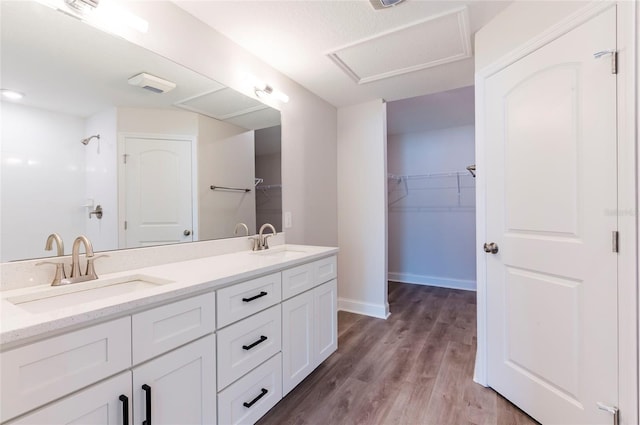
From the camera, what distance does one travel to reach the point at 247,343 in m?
1.38

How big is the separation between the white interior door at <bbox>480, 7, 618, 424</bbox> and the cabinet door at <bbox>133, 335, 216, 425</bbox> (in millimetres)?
1597

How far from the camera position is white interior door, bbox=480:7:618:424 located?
122 centimetres

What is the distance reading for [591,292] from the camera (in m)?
1.27

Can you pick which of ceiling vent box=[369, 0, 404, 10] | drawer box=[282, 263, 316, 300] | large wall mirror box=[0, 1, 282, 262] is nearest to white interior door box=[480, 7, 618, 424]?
ceiling vent box=[369, 0, 404, 10]

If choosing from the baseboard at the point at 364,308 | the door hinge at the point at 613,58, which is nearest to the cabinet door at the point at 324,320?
the baseboard at the point at 364,308

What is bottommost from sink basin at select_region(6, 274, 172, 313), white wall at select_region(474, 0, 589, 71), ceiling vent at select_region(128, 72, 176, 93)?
sink basin at select_region(6, 274, 172, 313)

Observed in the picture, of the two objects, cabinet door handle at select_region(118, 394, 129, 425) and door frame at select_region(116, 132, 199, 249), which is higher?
door frame at select_region(116, 132, 199, 249)

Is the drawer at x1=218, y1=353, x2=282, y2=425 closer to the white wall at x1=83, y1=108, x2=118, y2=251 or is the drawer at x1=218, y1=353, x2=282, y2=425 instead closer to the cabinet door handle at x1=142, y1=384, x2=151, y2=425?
the cabinet door handle at x1=142, y1=384, x2=151, y2=425

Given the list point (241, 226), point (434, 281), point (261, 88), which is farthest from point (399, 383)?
point (434, 281)

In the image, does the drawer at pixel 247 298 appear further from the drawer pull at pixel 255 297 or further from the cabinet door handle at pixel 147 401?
the cabinet door handle at pixel 147 401

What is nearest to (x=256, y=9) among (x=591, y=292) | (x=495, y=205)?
(x=495, y=205)

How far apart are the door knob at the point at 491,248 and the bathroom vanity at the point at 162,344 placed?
1.09m

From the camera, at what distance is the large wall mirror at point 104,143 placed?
3.73 feet

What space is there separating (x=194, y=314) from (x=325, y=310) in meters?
1.05
